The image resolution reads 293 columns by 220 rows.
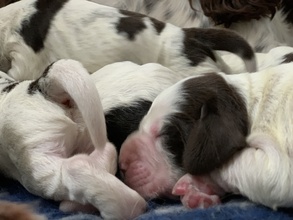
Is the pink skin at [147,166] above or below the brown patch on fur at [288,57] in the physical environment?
below

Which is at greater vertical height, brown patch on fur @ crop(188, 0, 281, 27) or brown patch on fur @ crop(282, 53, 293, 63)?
brown patch on fur @ crop(282, 53, 293, 63)

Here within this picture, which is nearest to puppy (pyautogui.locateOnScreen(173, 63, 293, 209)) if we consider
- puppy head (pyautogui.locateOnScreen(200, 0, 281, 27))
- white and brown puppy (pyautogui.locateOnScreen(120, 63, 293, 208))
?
white and brown puppy (pyautogui.locateOnScreen(120, 63, 293, 208))

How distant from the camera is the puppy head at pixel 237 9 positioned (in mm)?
2467

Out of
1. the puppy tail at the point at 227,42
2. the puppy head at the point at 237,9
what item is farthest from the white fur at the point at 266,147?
the puppy head at the point at 237,9

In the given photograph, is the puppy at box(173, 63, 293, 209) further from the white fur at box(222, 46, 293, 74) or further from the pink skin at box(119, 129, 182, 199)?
the white fur at box(222, 46, 293, 74)

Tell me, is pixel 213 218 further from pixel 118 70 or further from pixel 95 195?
pixel 118 70

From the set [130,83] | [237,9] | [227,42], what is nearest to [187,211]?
[130,83]

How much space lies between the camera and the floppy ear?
148 cm

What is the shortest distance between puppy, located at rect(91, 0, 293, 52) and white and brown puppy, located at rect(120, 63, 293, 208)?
0.82 meters

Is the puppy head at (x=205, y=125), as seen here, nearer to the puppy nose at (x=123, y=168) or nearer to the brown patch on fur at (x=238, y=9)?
the puppy nose at (x=123, y=168)

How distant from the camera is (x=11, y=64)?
2.24 m

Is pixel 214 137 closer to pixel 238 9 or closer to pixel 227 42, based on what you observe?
pixel 227 42

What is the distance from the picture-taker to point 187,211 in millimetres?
1443

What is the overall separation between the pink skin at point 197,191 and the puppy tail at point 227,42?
59 cm
